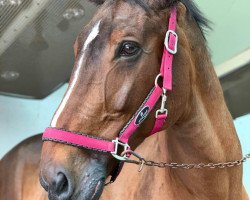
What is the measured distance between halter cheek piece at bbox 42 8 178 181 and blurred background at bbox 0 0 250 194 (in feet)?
2.47

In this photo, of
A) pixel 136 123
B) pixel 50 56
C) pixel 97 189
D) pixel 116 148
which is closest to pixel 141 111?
pixel 136 123

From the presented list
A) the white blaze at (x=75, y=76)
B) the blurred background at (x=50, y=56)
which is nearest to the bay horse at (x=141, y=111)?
the white blaze at (x=75, y=76)

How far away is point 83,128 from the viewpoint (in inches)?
53.5

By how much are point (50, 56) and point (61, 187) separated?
201 cm

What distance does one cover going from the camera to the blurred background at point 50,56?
105 inches

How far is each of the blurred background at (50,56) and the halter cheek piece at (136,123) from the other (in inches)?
29.6

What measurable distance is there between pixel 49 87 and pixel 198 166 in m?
2.30

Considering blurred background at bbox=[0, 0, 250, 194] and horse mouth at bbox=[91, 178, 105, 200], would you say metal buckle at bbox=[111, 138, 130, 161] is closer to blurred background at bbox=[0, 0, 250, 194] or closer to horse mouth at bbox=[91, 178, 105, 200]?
horse mouth at bbox=[91, 178, 105, 200]

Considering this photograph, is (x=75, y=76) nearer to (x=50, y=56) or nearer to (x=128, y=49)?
(x=128, y=49)

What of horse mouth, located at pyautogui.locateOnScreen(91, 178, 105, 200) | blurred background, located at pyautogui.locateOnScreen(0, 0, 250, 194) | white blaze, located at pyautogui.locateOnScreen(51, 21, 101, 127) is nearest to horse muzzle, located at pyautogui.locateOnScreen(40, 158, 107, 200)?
horse mouth, located at pyautogui.locateOnScreen(91, 178, 105, 200)

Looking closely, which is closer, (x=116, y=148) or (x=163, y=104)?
(x=116, y=148)

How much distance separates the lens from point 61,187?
50.8 inches

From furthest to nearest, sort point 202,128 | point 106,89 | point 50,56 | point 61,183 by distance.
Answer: point 50,56 < point 202,128 < point 106,89 < point 61,183

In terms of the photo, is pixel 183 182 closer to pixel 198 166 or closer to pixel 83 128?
pixel 198 166
